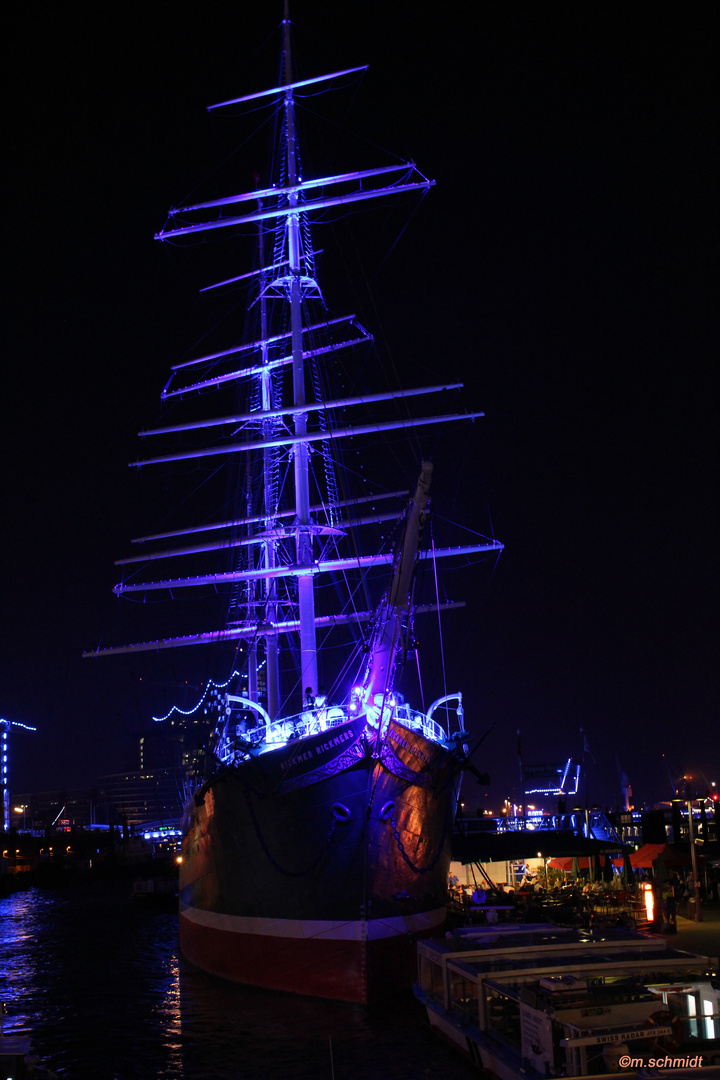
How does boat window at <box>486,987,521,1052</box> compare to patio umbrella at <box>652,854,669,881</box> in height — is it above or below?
above

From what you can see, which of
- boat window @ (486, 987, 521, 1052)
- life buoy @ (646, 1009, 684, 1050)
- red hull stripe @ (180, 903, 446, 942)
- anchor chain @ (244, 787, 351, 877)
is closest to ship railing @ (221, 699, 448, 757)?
anchor chain @ (244, 787, 351, 877)

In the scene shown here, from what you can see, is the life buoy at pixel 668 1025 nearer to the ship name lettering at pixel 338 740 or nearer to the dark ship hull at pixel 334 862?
the dark ship hull at pixel 334 862

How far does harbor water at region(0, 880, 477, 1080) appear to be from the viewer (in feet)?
48.4

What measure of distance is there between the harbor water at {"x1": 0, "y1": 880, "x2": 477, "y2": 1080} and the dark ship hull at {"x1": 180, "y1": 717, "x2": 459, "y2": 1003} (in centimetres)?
68

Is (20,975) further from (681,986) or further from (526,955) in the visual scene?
(681,986)

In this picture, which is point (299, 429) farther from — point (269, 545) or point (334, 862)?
point (334, 862)

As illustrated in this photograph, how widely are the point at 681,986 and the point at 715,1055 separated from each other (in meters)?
1.55

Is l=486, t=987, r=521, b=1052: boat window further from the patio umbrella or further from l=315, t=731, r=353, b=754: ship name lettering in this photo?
the patio umbrella

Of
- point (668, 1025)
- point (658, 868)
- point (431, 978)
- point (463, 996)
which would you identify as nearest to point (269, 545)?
point (658, 868)

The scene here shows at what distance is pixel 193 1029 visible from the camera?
58.5 feet

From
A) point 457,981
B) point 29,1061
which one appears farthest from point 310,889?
point 29,1061

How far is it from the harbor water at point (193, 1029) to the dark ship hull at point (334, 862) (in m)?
0.68

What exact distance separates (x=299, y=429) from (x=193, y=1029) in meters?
17.0

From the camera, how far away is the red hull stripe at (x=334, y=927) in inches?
725
